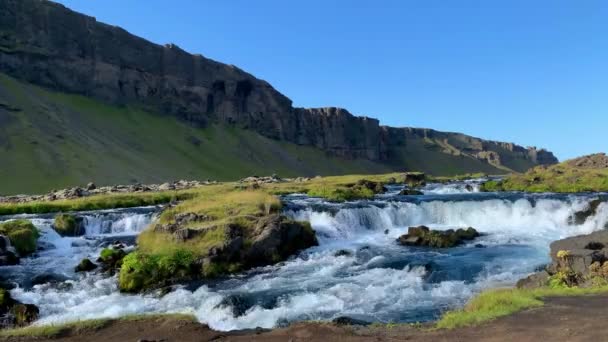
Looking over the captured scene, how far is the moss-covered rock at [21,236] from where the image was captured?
27125mm

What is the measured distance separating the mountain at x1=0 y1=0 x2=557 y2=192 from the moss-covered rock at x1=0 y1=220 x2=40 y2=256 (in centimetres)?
4733

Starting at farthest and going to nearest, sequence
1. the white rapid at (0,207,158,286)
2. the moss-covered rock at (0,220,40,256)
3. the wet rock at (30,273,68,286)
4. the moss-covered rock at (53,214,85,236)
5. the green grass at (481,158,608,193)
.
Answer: the green grass at (481,158,608,193), the moss-covered rock at (53,214,85,236), the moss-covered rock at (0,220,40,256), the white rapid at (0,207,158,286), the wet rock at (30,273,68,286)

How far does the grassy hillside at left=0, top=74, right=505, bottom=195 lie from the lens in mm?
79625

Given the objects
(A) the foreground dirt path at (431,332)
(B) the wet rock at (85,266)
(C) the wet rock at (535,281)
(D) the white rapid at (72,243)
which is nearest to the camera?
(A) the foreground dirt path at (431,332)

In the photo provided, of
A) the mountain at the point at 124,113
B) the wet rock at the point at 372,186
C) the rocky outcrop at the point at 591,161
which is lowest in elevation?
the wet rock at the point at 372,186

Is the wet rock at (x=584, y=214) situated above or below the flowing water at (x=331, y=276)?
above

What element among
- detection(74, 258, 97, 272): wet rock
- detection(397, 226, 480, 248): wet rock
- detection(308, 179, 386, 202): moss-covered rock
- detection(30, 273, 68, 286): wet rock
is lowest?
detection(30, 273, 68, 286): wet rock

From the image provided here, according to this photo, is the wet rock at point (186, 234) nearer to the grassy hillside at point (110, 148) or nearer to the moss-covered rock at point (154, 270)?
the moss-covered rock at point (154, 270)

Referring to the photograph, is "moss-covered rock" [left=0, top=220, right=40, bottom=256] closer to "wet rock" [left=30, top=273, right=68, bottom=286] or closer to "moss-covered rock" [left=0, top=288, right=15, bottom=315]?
"wet rock" [left=30, top=273, right=68, bottom=286]

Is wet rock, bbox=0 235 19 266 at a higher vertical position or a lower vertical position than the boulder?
lower

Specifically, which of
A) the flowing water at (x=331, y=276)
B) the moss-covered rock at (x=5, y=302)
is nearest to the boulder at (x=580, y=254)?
the flowing water at (x=331, y=276)

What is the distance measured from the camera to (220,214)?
27391 mm

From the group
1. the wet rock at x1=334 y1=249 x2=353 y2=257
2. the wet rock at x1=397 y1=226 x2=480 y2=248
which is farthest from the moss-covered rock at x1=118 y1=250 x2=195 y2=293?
the wet rock at x1=397 y1=226 x2=480 y2=248

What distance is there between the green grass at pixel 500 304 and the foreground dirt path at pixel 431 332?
0.33 metres
